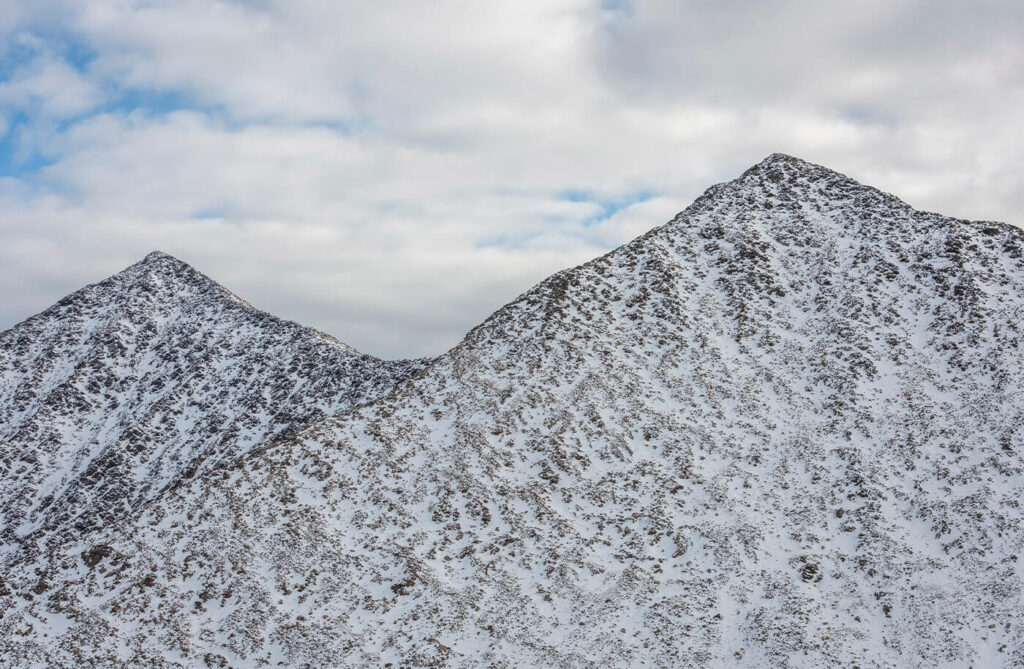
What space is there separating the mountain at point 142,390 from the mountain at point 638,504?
890 inches

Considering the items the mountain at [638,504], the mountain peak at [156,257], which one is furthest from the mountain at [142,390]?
the mountain at [638,504]

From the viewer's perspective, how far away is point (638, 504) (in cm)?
3516

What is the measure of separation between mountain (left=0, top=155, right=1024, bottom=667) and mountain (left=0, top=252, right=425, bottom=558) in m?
22.6

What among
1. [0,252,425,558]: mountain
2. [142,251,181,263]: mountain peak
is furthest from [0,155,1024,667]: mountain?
[142,251,181,263]: mountain peak

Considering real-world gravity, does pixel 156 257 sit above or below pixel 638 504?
above

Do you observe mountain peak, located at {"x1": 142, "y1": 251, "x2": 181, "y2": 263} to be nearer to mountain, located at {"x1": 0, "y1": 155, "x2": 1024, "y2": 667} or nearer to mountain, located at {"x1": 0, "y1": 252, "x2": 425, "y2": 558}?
mountain, located at {"x1": 0, "y1": 252, "x2": 425, "y2": 558}

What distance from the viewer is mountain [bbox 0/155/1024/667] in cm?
2938

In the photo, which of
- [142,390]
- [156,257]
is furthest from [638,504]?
[156,257]

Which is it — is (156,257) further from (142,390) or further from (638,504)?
(638,504)

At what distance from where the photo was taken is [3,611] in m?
30.7

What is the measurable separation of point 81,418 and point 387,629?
5103cm

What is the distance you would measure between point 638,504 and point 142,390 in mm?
52715

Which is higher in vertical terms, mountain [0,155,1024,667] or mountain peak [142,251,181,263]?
mountain peak [142,251,181,263]

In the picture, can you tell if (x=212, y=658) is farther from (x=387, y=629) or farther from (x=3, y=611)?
(x=3, y=611)
